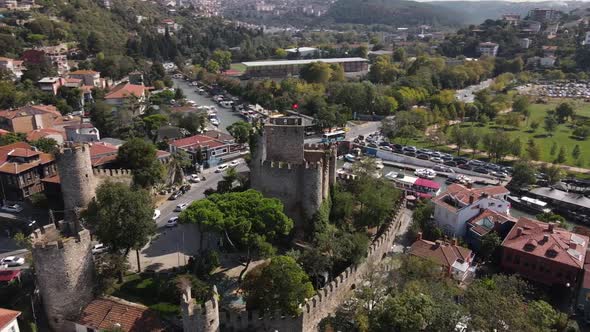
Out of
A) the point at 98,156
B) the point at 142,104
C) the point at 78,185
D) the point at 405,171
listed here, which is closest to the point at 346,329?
the point at 78,185

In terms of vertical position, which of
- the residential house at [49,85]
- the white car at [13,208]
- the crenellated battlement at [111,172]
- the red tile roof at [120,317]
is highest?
the residential house at [49,85]

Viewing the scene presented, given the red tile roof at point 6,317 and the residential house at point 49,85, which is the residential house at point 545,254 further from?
the residential house at point 49,85

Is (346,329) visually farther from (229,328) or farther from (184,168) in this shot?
(184,168)

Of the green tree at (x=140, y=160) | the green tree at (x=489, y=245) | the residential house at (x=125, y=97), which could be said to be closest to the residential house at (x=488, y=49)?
the residential house at (x=125, y=97)

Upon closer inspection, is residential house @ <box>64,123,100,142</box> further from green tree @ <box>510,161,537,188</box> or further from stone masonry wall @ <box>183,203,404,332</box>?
green tree @ <box>510,161,537,188</box>

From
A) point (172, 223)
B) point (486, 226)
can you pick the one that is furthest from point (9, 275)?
point (486, 226)
